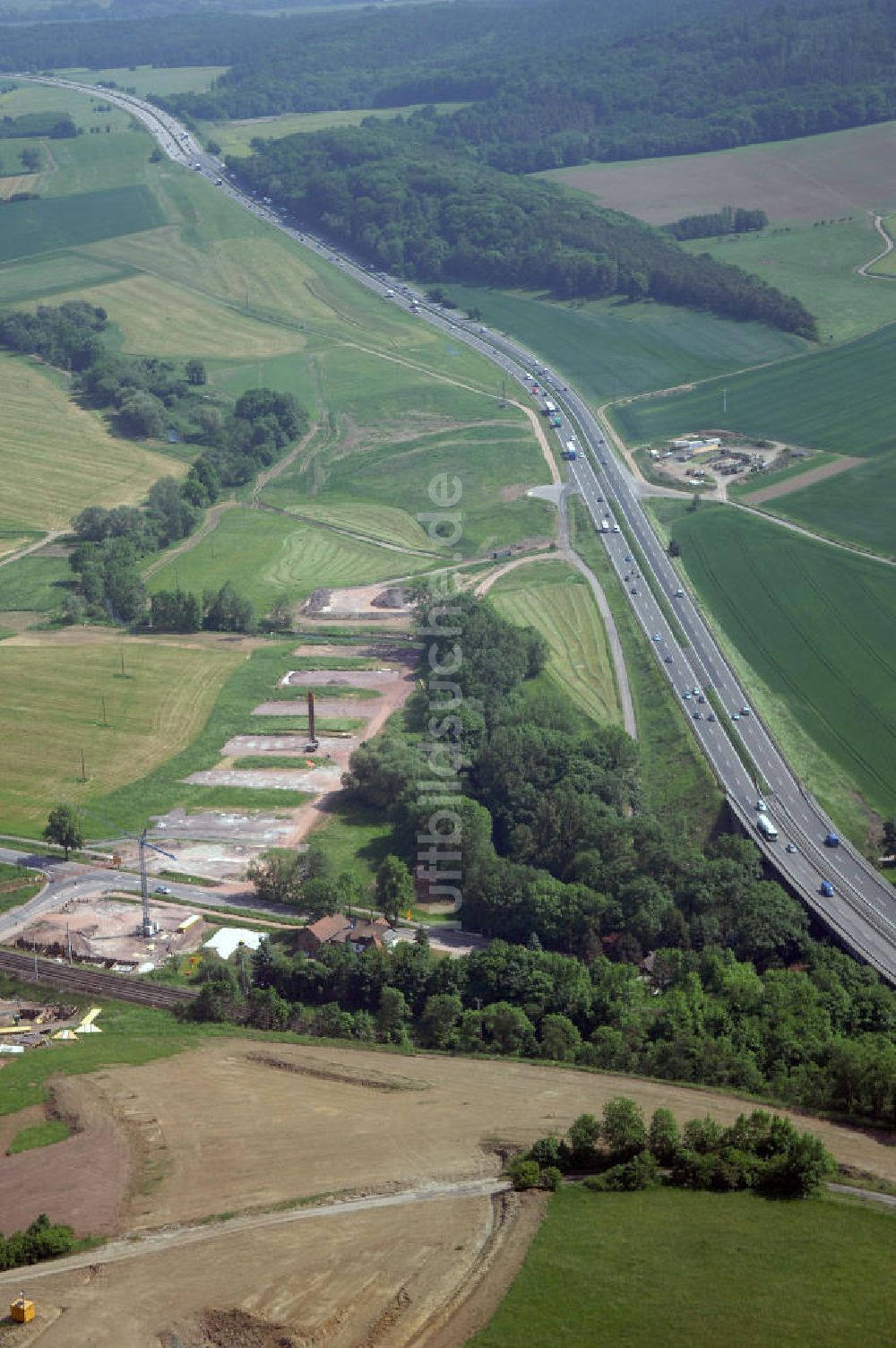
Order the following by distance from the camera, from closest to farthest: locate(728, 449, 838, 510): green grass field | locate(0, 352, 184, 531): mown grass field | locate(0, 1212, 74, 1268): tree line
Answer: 1. locate(0, 1212, 74, 1268): tree line
2. locate(728, 449, 838, 510): green grass field
3. locate(0, 352, 184, 531): mown grass field

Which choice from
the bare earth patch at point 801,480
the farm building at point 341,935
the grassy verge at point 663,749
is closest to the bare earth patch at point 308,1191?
the farm building at point 341,935

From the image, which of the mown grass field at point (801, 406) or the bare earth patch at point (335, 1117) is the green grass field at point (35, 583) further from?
the bare earth patch at point (335, 1117)

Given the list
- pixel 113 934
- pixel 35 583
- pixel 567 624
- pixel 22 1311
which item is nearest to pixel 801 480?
pixel 567 624

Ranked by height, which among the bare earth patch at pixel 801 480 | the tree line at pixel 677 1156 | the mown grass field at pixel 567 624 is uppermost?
the bare earth patch at pixel 801 480

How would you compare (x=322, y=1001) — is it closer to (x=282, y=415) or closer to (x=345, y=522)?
(x=345, y=522)

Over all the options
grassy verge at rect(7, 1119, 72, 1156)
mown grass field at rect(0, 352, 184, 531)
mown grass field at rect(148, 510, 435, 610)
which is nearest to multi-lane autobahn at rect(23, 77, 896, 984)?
mown grass field at rect(148, 510, 435, 610)

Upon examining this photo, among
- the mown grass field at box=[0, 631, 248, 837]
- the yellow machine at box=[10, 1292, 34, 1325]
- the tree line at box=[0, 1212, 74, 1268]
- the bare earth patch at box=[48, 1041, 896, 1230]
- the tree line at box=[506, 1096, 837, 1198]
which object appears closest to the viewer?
the yellow machine at box=[10, 1292, 34, 1325]

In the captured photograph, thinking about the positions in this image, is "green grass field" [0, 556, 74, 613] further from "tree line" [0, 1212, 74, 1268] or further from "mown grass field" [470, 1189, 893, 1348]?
"mown grass field" [470, 1189, 893, 1348]
